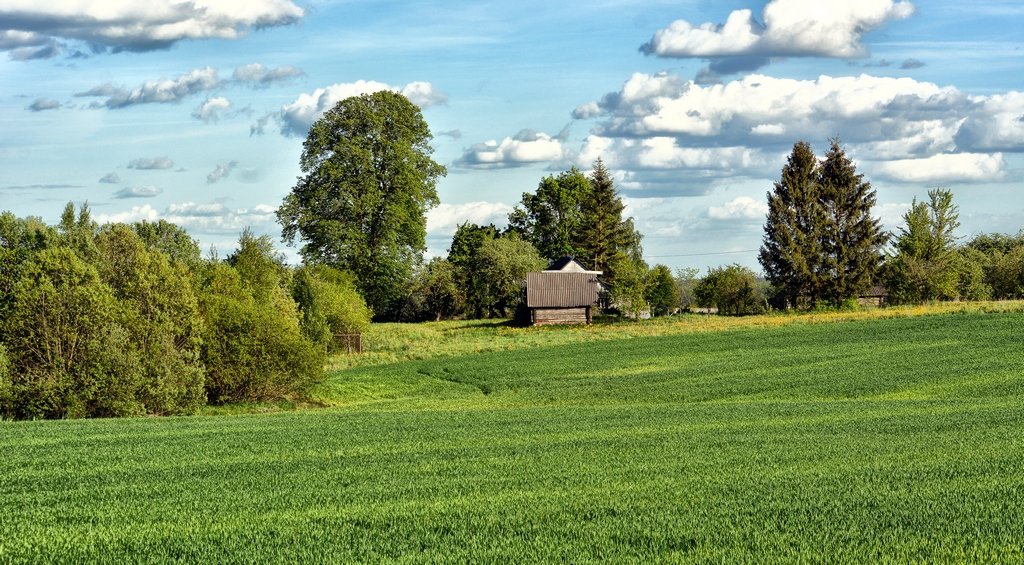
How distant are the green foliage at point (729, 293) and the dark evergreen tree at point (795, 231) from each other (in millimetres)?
19302

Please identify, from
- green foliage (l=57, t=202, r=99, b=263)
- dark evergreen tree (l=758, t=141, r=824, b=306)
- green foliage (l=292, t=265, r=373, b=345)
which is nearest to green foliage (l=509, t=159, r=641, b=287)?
dark evergreen tree (l=758, t=141, r=824, b=306)

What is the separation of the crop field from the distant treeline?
6.77 meters

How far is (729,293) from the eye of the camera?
338 ft

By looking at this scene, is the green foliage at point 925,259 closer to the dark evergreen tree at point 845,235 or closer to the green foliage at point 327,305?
the dark evergreen tree at point 845,235

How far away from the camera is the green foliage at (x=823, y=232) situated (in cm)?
7988

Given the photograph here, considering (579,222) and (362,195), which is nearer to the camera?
(362,195)

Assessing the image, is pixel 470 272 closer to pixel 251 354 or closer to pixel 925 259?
pixel 925 259

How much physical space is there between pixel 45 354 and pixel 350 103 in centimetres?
4060

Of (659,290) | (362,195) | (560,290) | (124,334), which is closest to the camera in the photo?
(124,334)

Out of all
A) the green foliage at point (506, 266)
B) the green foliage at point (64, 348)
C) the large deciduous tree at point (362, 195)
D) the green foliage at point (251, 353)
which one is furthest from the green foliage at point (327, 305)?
the green foliage at point (506, 266)

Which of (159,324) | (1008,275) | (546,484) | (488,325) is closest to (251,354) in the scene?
(159,324)

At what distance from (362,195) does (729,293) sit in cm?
4740

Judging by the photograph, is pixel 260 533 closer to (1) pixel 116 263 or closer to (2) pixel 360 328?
(1) pixel 116 263

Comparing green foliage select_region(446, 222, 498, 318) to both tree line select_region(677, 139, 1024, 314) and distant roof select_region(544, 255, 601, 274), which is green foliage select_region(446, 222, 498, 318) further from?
tree line select_region(677, 139, 1024, 314)
